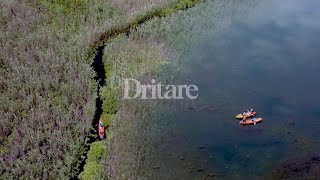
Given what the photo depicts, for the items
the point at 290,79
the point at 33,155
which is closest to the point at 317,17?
the point at 290,79

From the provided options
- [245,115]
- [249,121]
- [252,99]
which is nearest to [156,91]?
[245,115]

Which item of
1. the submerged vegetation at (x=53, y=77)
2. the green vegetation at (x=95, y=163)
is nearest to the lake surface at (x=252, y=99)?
the green vegetation at (x=95, y=163)

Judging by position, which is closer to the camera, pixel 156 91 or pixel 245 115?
pixel 245 115

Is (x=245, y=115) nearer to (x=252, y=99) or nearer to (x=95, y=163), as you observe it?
(x=252, y=99)

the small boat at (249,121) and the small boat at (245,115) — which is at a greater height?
the small boat at (245,115)

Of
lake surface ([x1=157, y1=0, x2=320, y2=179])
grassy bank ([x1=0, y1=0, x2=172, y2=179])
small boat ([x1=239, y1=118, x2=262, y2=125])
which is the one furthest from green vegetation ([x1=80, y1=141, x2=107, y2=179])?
small boat ([x1=239, y1=118, x2=262, y2=125])

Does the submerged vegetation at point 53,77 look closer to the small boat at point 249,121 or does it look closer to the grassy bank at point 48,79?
the grassy bank at point 48,79

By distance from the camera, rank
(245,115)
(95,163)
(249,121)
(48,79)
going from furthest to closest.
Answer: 1. (48,79)
2. (245,115)
3. (249,121)
4. (95,163)

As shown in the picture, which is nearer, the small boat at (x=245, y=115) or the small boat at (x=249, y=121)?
the small boat at (x=249, y=121)
